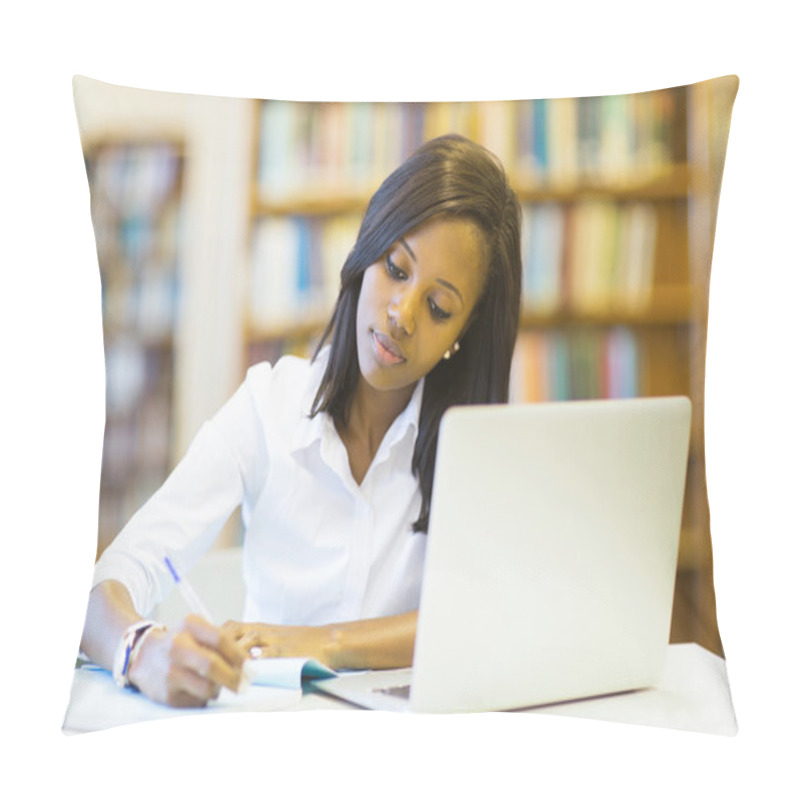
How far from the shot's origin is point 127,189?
1.49 metres

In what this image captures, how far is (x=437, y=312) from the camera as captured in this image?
1.44 meters

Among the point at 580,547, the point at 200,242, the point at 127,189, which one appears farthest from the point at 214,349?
the point at 580,547

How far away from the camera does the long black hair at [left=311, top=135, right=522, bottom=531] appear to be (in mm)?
Answer: 1443

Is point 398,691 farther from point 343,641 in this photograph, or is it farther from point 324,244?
point 324,244

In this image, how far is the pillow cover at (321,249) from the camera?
1449 mm

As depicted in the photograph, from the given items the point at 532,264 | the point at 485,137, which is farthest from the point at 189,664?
the point at 485,137

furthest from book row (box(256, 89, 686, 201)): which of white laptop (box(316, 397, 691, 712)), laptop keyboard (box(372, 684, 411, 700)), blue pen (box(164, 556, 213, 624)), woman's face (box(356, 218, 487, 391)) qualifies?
laptop keyboard (box(372, 684, 411, 700))

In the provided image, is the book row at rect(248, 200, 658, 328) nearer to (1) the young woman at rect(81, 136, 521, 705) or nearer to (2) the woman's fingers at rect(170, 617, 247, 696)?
(1) the young woman at rect(81, 136, 521, 705)

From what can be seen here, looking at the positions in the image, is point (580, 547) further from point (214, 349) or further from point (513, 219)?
point (214, 349)

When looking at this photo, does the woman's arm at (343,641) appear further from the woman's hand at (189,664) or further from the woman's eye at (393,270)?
the woman's eye at (393,270)

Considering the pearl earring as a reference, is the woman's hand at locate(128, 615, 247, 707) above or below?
below

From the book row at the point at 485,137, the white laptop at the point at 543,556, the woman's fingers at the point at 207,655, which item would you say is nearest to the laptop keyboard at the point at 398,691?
the white laptop at the point at 543,556

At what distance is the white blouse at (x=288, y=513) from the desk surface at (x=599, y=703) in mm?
102

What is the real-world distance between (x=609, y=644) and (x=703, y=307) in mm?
455
